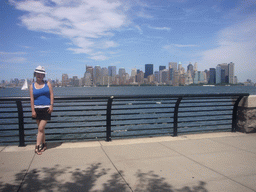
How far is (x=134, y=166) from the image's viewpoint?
4.46 meters

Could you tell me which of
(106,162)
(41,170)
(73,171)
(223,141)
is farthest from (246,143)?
(41,170)

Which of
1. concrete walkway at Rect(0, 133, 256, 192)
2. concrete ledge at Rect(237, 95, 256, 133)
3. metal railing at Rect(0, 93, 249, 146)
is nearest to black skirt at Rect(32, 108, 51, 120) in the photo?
metal railing at Rect(0, 93, 249, 146)

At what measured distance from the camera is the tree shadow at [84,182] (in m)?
3.50

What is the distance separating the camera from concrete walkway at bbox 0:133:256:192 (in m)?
3.63

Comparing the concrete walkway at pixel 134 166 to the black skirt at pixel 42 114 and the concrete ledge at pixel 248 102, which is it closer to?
the black skirt at pixel 42 114

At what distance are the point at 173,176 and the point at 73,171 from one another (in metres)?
1.79

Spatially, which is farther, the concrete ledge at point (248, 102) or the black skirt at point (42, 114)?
the concrete ledge at point (248, 102)

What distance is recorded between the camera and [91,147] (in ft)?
18.9

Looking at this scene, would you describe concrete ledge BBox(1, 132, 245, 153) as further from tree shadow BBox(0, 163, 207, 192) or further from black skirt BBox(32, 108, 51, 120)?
tree shadow BBox(0, 163, 207, 192)

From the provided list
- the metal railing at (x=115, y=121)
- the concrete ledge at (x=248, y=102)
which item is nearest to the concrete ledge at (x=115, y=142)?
the metal railing at (x=115, y=121)

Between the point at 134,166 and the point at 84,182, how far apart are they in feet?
3.65

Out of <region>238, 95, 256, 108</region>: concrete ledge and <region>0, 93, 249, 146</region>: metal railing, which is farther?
<region>238, 95, 256, 108</region>: concrete ledge

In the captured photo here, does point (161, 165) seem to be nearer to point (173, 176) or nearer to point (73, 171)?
point (173, 176)

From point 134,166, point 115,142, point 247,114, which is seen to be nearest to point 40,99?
point 115,142
